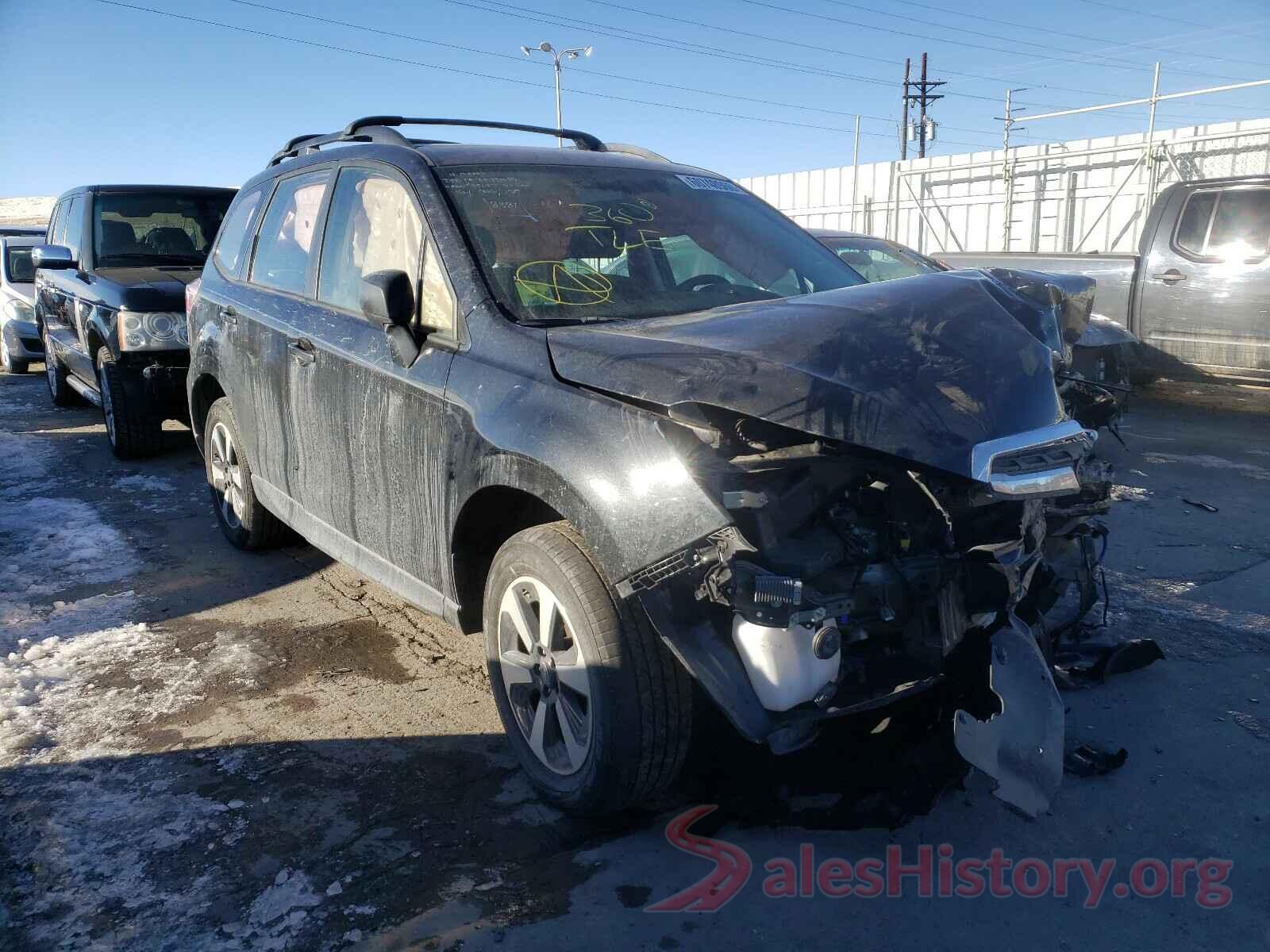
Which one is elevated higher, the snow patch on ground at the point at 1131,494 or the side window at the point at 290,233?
the side window at the point at 290,233

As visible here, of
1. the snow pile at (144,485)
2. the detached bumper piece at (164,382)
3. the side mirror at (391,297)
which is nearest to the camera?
the side mirror at (391,297)

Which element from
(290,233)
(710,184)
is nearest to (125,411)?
(290,233)

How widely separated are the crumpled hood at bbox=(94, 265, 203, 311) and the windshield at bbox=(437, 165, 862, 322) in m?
4.51

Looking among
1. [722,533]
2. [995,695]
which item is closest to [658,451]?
[722,533]

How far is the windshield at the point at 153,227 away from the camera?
802 centimetres

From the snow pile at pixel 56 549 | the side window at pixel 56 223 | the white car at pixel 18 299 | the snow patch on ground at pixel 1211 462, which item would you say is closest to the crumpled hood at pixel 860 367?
the snow pile at pixel 56 549

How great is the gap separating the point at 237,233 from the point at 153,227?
12.9 feet

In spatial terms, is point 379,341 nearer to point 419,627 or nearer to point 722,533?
point 419,627

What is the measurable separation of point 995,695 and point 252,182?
4341mm

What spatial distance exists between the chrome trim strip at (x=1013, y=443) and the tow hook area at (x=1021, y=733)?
0.48 metres

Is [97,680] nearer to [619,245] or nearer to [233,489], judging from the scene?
[233,489]

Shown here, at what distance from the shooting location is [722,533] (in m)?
2.26

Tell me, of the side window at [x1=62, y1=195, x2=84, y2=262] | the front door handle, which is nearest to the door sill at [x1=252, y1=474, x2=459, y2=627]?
the front door handle

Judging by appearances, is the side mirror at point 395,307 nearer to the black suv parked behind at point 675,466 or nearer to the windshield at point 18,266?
the black suv parked behind at point 675,466
